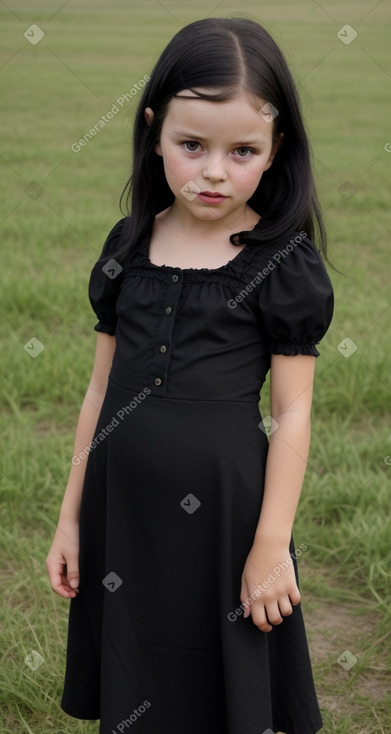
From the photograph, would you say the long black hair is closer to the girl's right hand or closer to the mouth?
the mouth

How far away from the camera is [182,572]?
1537 millimetres

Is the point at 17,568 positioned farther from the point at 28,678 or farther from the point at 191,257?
the point at 191,257

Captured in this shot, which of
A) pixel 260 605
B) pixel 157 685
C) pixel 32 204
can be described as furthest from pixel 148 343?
pixel 32 204

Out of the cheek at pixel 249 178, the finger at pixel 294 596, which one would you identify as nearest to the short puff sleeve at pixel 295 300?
the cheek at pixel 249 178

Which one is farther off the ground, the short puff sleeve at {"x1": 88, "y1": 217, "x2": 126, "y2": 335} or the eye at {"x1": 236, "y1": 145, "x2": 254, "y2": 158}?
the eye at {"x1": 236, "y1": 145, "x2": 254, "y2": 158}

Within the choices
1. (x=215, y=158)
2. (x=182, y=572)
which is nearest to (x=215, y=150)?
(x=215, y=158)

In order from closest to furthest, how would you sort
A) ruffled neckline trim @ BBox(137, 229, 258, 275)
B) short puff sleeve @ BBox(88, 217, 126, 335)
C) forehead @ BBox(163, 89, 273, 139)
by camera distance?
1. forehead @ BBox(163, 89, 273, 139)
2. ruffled neckline trim @ BBox(137, 229, 258, 275)
3. short puff sleeve @ BBox(88, 217, 126, 335)

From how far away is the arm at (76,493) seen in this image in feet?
5.67

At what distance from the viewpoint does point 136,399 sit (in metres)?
1.54

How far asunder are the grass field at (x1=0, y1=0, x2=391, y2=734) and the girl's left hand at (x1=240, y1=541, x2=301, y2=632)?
2.46 feet

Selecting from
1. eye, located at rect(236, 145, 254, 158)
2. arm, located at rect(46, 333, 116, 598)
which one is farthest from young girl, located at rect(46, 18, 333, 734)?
arm, located at rect(46, 333, 116, 598)

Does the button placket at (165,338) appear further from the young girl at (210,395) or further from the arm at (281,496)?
the arm at (281,496)

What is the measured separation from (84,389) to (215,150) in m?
2.19

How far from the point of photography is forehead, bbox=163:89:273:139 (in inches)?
55.1
